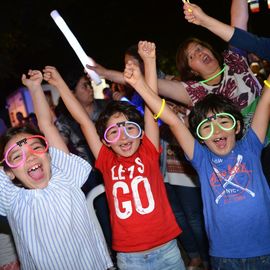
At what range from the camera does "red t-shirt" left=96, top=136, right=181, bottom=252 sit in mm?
3020

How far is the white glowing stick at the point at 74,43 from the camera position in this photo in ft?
11.0

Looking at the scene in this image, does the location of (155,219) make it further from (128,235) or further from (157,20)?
(157,20)

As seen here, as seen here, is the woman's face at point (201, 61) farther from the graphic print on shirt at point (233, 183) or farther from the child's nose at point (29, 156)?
the child's nose at point (29, 156)

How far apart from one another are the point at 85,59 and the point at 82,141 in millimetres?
1192

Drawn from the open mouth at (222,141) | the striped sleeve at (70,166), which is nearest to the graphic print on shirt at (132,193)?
the striped sleeve at (70,166)

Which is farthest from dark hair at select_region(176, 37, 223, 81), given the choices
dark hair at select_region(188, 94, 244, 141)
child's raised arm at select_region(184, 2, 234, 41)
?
dark hair at select_region(188, 94, 244, 141)

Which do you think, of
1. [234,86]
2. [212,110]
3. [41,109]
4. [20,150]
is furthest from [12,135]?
[234,86]

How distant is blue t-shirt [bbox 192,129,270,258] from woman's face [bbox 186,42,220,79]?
93 centimetres

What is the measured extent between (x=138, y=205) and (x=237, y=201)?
28.9 inches

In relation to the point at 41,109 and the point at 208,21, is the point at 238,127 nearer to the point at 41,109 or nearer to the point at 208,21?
the point at 208,21

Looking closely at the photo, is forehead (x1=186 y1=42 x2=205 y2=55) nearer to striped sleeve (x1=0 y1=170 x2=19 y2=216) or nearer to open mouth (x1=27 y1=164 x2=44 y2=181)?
open mouth (x1=27 y1=164 x2=44 y2=181)

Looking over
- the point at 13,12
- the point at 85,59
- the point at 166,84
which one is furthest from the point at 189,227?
the point at 13,12

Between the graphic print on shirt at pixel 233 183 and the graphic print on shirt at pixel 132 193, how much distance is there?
0.51 meters

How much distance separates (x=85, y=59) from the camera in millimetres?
3518
